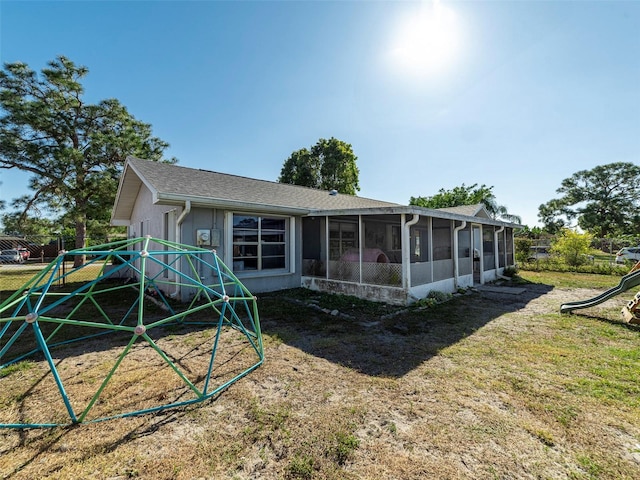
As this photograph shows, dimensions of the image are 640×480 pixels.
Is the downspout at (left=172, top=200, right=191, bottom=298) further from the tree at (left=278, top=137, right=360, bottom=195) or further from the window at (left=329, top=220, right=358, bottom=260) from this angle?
the tree at (left=278, top=137, right=360, bottom=195)

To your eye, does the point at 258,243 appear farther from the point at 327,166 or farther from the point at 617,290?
the point at 327,166

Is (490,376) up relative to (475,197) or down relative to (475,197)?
down

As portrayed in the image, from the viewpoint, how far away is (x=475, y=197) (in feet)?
94.0

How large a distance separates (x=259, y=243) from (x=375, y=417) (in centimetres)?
652

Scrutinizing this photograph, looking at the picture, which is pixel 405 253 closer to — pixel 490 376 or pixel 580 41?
pixel 490 376

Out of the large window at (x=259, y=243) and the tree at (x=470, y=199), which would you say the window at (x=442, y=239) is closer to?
→ the large window at (x=259, y=243)

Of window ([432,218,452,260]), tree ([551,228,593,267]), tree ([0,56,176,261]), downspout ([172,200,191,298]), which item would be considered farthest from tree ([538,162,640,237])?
tree ([0,56,176,261])

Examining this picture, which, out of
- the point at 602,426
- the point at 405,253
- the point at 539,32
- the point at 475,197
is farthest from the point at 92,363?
the point at 475,197

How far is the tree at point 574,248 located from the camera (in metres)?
15.5

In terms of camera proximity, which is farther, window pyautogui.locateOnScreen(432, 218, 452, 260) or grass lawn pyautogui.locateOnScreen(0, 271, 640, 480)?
window pyautogui.locateOnScreen(432, 218, 452, 260)

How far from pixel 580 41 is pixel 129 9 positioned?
12.9m

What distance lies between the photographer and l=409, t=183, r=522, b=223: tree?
2796 cm

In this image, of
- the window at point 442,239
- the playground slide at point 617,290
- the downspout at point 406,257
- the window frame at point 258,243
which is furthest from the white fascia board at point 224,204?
the playground slide at point 617,290

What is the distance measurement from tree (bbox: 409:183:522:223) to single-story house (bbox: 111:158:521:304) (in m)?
19.3
